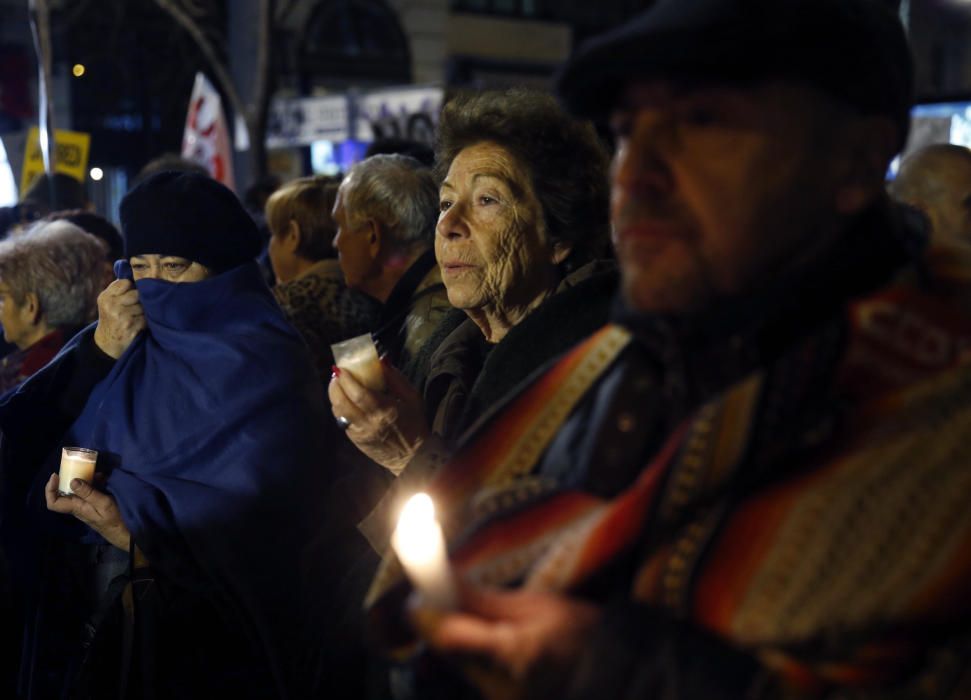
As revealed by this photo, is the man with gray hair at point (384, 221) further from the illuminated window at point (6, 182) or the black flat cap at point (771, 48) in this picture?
the illuminated window at point (6, 182)

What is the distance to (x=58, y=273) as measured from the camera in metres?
5.13

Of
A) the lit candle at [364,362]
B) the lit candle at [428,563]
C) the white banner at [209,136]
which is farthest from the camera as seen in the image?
the white banner at [209,136]

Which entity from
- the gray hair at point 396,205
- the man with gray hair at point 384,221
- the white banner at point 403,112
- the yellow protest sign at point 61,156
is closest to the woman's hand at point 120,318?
the man with gray hair at point 384,221

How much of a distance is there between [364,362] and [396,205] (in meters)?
2.12

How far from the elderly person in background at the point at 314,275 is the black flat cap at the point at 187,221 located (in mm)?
790

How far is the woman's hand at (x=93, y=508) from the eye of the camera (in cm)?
374

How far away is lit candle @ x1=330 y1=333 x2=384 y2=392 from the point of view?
292cm

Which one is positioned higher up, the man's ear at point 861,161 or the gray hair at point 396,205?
the man's ear at point 861,161

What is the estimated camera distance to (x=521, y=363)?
9.43 ft

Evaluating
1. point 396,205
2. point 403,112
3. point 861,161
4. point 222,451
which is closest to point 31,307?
point 396,205

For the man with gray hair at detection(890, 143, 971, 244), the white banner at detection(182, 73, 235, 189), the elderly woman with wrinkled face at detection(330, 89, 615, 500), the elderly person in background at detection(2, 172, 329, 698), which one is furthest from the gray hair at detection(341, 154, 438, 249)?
the white banner at detection(182, 73, 235, 189)

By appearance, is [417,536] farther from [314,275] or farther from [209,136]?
[209,136]

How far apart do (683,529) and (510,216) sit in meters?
1.93

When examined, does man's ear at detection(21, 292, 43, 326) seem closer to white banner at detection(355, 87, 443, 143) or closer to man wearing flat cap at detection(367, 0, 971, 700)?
man wearing flat cap at detection(367, 0, 971, 700)
